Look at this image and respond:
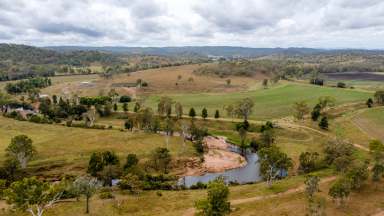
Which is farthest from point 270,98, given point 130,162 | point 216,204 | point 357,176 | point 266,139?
point 216,204

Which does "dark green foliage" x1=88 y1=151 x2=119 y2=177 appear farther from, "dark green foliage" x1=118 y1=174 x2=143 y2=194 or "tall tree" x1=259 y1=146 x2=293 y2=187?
"tall tree" x1=259 y1=146 x2=293 y2=187

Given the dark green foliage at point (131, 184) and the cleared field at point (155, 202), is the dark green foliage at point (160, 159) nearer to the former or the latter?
the dark green foliage at point (131, 184)

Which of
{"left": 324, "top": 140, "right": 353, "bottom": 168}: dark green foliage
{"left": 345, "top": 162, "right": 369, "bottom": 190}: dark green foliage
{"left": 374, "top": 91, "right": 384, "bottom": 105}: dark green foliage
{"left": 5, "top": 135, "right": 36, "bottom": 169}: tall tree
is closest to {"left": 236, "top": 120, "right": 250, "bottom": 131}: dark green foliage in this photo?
{"left": 324, "top": 140, "right": 353, "bottom": 168}: dark green foliage

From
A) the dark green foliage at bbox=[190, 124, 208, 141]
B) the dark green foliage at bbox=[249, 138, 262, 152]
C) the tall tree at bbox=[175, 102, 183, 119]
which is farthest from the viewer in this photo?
the tall tree at bbox=[175, 102, 183, 119]

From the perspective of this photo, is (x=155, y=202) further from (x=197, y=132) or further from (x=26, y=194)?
(x=197, y=132)

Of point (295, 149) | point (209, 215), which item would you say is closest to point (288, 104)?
point (295, 149)
